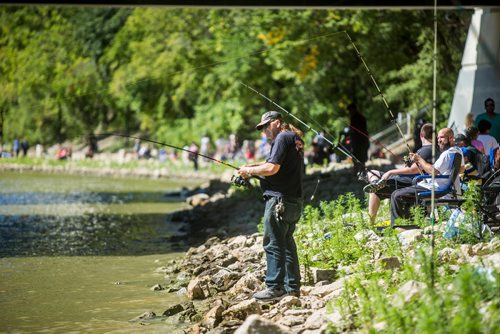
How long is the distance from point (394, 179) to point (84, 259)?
20.8 feet

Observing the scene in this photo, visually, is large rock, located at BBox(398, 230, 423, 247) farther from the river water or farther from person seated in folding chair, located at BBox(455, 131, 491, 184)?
the river water

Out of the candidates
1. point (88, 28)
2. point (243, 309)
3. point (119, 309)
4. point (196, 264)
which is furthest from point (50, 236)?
point (88, 28)

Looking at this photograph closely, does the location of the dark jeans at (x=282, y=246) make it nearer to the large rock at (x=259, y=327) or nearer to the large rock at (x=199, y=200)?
the large rock at (x=259, y=327)

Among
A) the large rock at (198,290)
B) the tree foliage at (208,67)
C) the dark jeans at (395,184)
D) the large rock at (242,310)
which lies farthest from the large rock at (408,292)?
the tree foliage at (208,67)

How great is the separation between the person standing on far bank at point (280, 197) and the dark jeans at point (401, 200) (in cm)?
235

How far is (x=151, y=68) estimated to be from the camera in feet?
176

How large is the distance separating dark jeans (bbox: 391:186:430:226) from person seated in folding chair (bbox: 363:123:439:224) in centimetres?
35

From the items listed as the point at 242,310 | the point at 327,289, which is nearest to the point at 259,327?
the point at 242,310

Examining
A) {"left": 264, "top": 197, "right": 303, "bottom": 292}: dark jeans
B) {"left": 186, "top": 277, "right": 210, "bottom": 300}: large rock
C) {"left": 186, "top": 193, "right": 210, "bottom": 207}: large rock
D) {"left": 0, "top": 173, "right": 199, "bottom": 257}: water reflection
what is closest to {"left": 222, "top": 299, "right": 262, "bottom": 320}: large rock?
{"left": 264, "top": 197, "right": 303, "bottom": 292}: dark jeans

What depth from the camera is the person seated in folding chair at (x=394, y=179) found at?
43.3ft

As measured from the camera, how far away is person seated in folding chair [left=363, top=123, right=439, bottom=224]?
1319cm

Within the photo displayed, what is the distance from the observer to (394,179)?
13375 mm

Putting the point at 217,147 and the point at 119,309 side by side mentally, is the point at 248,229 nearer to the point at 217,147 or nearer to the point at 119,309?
the point at 119,309

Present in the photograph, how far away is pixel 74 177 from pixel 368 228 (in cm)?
3965
